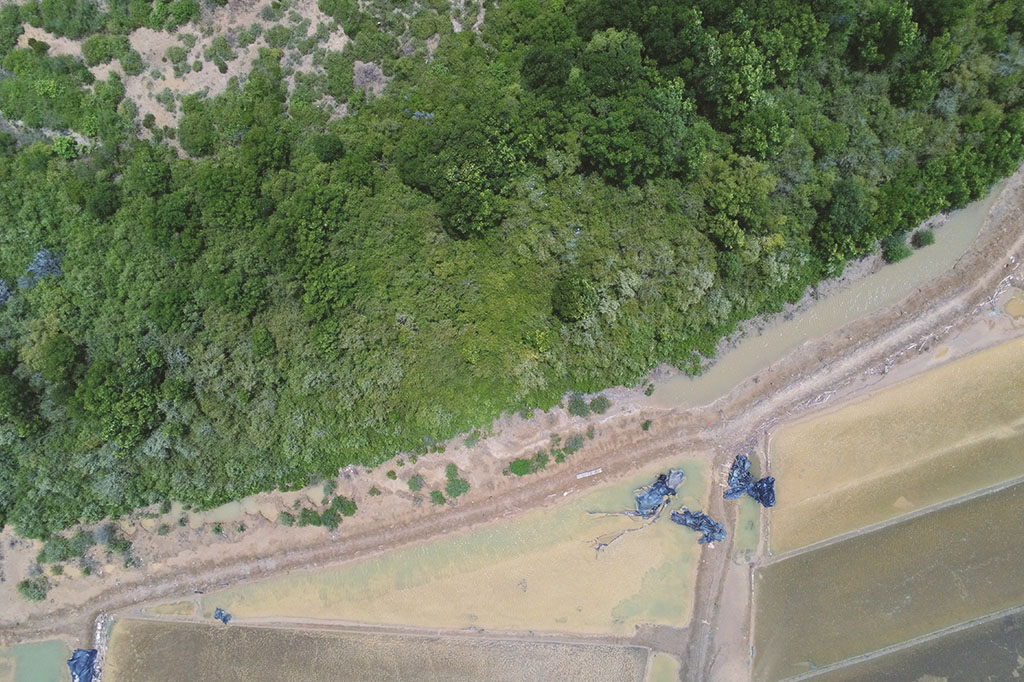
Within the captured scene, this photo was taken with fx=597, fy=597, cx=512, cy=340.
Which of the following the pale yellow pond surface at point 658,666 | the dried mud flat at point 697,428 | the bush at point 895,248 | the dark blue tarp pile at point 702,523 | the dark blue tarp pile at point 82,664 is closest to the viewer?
the bush at point 895,248

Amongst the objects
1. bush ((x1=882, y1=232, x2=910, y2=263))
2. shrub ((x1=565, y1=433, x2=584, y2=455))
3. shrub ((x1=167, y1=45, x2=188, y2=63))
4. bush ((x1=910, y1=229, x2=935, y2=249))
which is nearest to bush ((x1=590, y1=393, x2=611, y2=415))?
shrub ((x1=565, y1=433, x2=584, y2=455))

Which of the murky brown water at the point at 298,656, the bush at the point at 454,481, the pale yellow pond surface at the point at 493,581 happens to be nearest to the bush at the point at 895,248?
the pale yellow pond surface at the point at 493,581

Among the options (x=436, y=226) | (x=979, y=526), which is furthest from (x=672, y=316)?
(x=979, y=526)

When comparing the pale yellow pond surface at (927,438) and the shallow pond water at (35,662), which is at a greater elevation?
the pale yellow pond surface at (927,438)

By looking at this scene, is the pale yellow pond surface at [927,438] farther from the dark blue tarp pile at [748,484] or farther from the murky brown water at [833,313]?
the murky brown water at [833,313]

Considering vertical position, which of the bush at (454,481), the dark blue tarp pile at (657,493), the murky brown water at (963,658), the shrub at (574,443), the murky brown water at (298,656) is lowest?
the murky brown water at (963,658)

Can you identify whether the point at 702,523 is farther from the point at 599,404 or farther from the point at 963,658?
the point at 963,658

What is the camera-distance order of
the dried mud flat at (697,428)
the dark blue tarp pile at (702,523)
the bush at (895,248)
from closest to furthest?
the bush at (895,248) < the dried mud flat at (697,428) < the dark blue tarp pile at (702,523)

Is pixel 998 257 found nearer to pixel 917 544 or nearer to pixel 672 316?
→ pixel 917 544

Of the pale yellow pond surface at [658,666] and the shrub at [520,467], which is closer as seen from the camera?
the shrub at [520,467]
